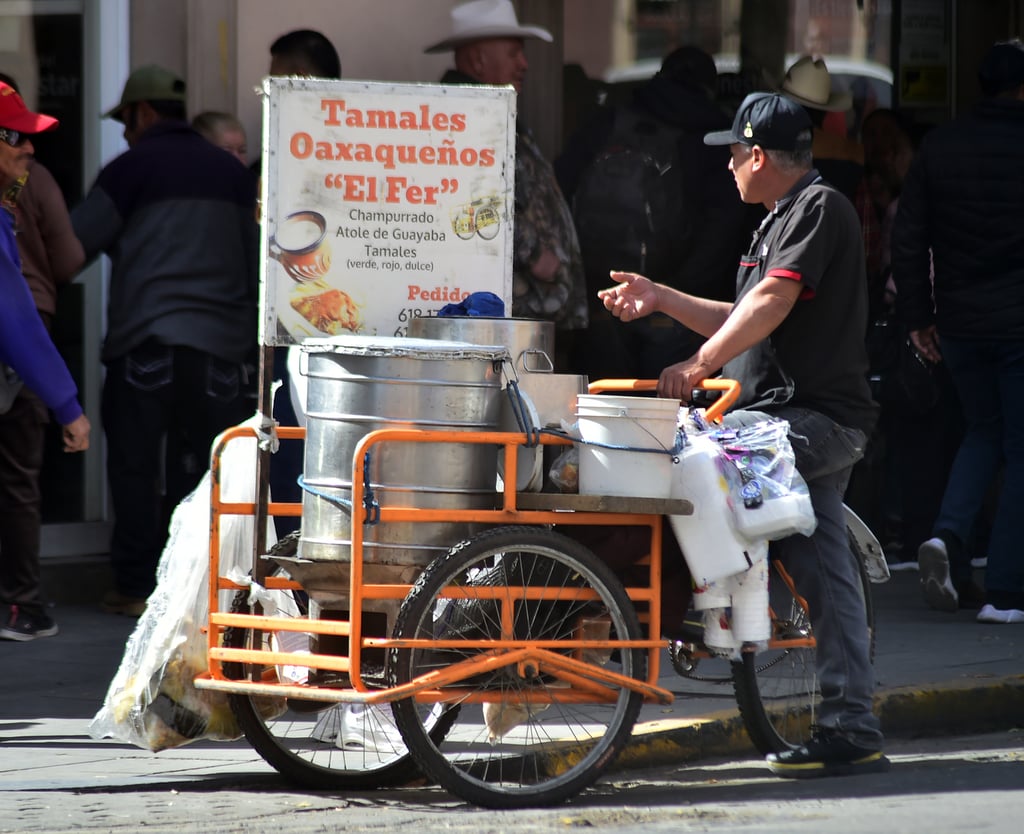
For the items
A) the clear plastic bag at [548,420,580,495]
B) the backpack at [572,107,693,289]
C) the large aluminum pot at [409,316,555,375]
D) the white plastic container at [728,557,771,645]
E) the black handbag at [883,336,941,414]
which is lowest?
the white plastic container at [728,557,771,645]

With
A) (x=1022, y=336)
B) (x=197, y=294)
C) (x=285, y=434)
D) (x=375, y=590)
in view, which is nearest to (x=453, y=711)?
(x=375, y=590)

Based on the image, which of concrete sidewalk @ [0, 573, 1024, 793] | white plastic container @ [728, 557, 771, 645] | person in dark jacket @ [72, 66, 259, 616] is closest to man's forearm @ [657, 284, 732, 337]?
white plastic container @ [728, 557, 771, 645]

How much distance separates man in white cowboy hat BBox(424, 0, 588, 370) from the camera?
764cm

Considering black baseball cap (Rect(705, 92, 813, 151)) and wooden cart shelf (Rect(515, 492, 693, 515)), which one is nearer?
wooden cart shelf (Rect(515, 492, 693, 515))

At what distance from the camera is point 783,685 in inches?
220

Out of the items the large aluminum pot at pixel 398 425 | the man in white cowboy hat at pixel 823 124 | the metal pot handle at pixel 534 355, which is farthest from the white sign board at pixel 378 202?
the man in white cowboy hat at pixel 823 124

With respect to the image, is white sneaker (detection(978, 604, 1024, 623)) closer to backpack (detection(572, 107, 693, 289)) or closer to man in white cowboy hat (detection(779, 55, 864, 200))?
backpack (detection(572, 107, 693, 289))

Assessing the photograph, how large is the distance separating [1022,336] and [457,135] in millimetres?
3424

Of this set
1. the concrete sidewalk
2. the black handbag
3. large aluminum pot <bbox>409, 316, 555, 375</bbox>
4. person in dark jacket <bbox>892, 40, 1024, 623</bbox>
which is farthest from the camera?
the black handbag

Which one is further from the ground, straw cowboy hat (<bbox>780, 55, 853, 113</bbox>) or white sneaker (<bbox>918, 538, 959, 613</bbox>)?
straw cowboy hat (<bbox>780, 55, 853, 113</bbox>)

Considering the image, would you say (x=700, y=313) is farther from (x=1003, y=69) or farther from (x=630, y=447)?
(x=1003, y=69)

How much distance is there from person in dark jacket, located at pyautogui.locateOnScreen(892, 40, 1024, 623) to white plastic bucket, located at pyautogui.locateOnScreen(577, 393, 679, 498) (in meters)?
3.20

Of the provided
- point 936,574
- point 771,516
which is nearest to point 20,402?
point 771,516

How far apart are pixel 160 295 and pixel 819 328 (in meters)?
3.28
